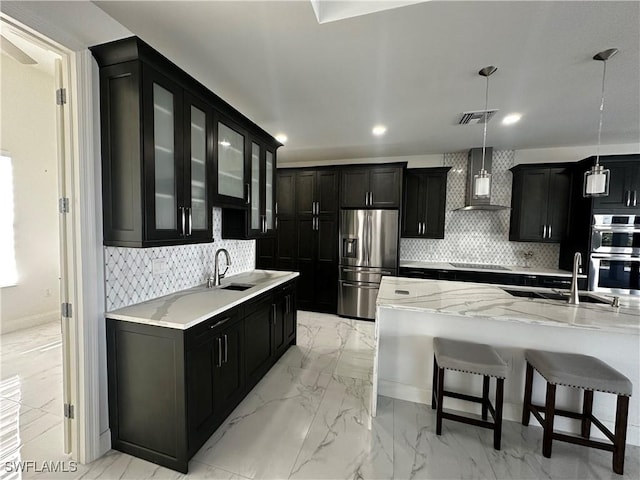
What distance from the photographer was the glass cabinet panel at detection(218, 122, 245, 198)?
2459 mm

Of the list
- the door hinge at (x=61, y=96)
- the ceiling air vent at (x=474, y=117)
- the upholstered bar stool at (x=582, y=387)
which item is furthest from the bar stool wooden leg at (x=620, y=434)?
the door hinge at (x=61, y=96)

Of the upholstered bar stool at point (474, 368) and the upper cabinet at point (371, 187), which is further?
the upper cabinet at point (371, 187)

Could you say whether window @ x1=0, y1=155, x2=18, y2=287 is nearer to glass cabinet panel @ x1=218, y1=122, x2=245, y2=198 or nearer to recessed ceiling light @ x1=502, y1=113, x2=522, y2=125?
glass cabinet panel @ x1=218, y1=122, x2=245, y2=198

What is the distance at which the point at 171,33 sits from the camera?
1.82 metres

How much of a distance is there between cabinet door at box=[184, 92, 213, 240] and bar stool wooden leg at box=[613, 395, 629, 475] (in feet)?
10.1

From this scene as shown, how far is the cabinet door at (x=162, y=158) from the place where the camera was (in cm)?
168

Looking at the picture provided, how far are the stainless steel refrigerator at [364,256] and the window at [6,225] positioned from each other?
4.54 m

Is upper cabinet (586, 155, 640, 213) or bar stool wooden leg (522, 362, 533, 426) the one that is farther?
upper cabinet (586, 155, 640, 213)

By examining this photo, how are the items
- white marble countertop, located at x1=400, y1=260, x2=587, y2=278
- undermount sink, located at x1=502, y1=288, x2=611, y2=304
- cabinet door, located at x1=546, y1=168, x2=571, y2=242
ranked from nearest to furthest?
undermount sink, located at x1=502, y1=288, x2=611, y2=304, white marble countertop, located at x1=400, y1=260, x2=587, y2=278, cabinet door, located at x1=546, y1=168, x2=571, y2=242

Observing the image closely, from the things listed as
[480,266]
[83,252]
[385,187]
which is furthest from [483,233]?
[83,252]

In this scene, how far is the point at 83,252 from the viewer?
5.36 ft

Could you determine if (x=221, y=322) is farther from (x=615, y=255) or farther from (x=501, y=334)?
(x=615, y=255)

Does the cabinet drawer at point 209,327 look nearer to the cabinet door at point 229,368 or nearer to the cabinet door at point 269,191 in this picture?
the cabinet door at point 229,368

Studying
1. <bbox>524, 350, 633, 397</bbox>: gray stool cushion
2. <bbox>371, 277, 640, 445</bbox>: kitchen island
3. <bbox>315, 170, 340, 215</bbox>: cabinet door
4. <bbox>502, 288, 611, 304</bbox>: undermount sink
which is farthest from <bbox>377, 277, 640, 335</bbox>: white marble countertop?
<bbox>315, 170, 340, 215</bbox>: cabinet door
